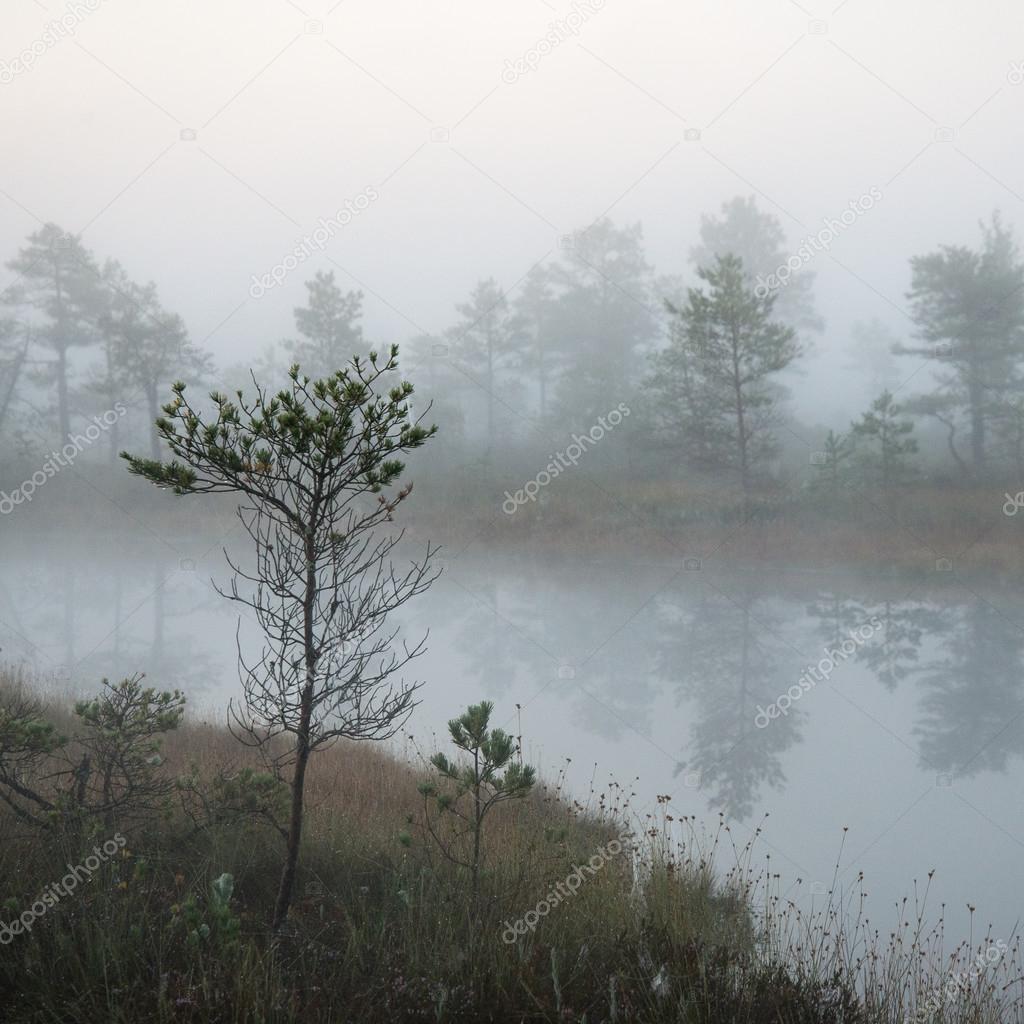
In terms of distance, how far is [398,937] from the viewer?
4633mm

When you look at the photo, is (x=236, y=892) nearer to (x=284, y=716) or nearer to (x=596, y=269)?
(x=284, y=716)

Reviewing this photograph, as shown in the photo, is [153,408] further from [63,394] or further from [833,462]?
[833,462]

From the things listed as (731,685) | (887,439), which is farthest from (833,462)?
(731,685)

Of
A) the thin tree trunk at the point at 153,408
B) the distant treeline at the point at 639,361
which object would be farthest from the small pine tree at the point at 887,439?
the thin tree trunk at the point at 153,408

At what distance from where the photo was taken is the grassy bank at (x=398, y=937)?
12.5ft

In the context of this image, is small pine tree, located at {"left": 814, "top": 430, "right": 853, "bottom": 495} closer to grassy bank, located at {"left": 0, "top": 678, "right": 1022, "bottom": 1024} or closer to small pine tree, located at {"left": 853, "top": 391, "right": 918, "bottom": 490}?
small pine tree, located at {"left": 853, "top": 391, "right": 918, "bottom": 490}

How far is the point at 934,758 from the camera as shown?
34.9 ft

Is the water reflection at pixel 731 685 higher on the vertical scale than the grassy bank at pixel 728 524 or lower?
lower

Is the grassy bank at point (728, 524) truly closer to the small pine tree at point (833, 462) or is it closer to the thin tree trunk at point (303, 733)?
the small pine tree at point (833, 462)

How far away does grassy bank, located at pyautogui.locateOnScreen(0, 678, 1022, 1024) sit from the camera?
3.81m

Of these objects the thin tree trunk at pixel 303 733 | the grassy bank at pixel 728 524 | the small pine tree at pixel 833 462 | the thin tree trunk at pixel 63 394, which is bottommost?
the thin tree trunk at pixel 303 733

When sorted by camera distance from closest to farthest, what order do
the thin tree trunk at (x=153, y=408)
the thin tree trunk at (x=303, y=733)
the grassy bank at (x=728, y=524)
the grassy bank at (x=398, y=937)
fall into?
the grassy bank at (x=398, y=937)
the thin tree trunk at (x=303, y=733)
the grassy bank at (x=728, y=524)
the thin tree trunk at (x=153, y=408)

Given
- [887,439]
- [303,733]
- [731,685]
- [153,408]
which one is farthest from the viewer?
[153,408]

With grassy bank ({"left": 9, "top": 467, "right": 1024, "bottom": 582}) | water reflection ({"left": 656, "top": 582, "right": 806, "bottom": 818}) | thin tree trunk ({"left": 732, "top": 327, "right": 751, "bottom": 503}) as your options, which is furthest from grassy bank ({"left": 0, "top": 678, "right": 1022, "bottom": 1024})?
thin tree trunk ({"left": 732, "top": 327, "right": 751, "bottom": 503})
